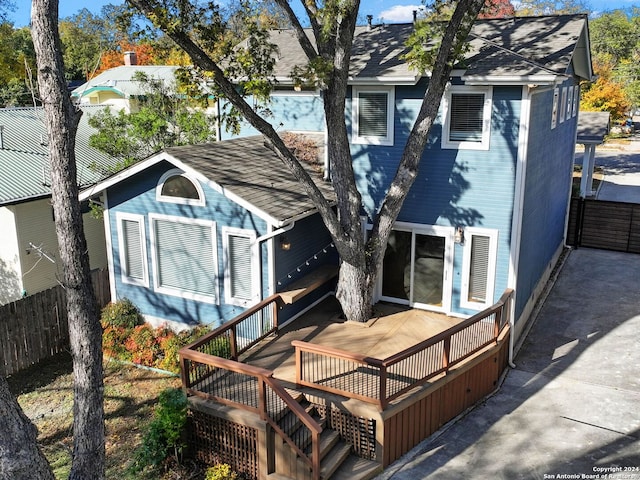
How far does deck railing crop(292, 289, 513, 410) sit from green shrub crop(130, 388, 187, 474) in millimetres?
1908

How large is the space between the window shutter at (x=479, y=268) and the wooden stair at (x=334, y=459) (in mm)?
4477

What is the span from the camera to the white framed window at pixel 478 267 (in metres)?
11.2

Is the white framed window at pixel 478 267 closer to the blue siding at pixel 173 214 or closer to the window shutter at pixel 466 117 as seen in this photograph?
the window shutter at pixel 466 117

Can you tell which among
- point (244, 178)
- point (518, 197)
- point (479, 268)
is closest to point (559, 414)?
point (479, 268)

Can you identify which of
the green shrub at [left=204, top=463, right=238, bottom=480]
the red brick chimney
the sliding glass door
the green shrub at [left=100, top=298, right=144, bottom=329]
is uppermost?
the red brick chimney

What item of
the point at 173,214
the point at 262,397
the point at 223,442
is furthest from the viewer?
the point at 173,214

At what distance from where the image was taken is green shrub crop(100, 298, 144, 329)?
507 inches

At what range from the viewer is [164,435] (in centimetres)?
864

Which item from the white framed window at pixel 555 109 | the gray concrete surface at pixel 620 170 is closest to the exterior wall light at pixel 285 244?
the white framed window at pixel 555 109

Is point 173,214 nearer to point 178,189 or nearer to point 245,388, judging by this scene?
point 178,189

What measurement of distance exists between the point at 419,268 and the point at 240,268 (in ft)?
12.6

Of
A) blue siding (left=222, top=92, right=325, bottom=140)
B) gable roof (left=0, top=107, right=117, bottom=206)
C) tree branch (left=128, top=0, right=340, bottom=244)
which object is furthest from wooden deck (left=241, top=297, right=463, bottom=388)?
gable roof (left=0, top=107, right=117, bottom=206)

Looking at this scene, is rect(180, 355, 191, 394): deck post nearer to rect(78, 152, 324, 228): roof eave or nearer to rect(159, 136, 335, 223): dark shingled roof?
rect(78, 152, 324, 228): roof eave

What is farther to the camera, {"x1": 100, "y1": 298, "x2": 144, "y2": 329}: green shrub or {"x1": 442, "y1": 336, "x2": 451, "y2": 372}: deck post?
{"x1": 100, "y1": 298, "x2": 144, "y2": 329}: green shrub
